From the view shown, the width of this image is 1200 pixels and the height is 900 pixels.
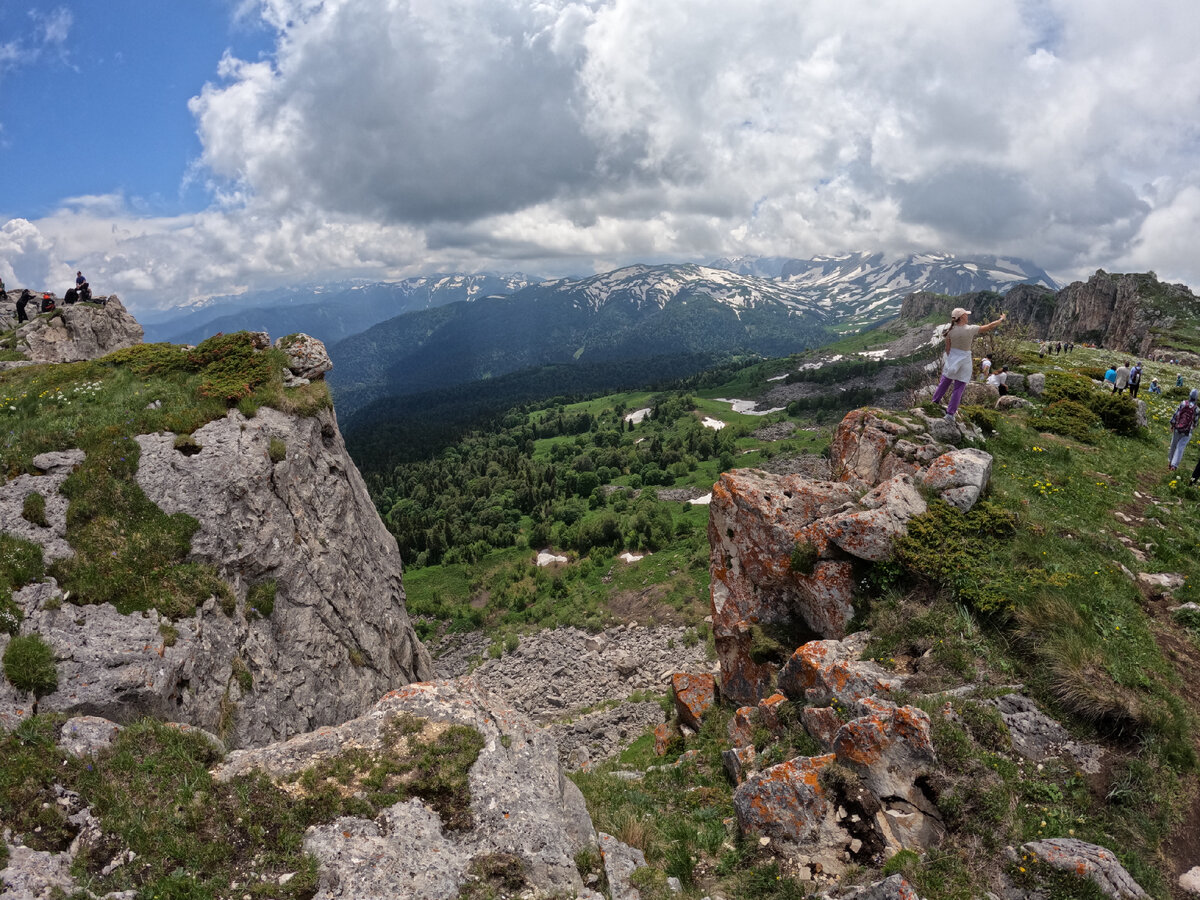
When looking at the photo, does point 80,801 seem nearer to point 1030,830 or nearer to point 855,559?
point 1030,830

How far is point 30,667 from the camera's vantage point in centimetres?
1134

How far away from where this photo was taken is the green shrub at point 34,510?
14.9m

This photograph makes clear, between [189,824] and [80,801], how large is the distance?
179 cm

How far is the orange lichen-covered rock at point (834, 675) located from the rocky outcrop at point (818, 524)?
1.80 metres

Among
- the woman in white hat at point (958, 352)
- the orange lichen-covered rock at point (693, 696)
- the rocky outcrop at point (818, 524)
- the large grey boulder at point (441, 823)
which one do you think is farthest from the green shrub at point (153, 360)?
the woman in white hat at point (958, 352)

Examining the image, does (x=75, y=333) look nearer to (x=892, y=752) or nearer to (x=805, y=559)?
(x=805, y=559)

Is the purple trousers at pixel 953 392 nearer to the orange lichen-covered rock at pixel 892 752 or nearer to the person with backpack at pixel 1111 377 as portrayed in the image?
the orange lichen-covered rock at pixel 892 752

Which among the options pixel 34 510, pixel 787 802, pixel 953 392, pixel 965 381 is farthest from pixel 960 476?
pixel 34 510

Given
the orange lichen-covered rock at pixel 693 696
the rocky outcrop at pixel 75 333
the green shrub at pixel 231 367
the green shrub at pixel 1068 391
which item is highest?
the rocky outcrop at pixel 75 333

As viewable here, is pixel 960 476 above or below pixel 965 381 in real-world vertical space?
below

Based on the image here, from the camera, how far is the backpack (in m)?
20.7

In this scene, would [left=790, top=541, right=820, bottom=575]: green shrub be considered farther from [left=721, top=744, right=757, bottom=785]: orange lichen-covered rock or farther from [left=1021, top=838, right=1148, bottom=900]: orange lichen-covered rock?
[left=1021, top=838, right=1148, bottom=900]: orange lichen-covered rock

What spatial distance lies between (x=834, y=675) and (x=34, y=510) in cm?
2228

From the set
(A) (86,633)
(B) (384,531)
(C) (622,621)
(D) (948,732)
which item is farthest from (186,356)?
(C) (622,621)
